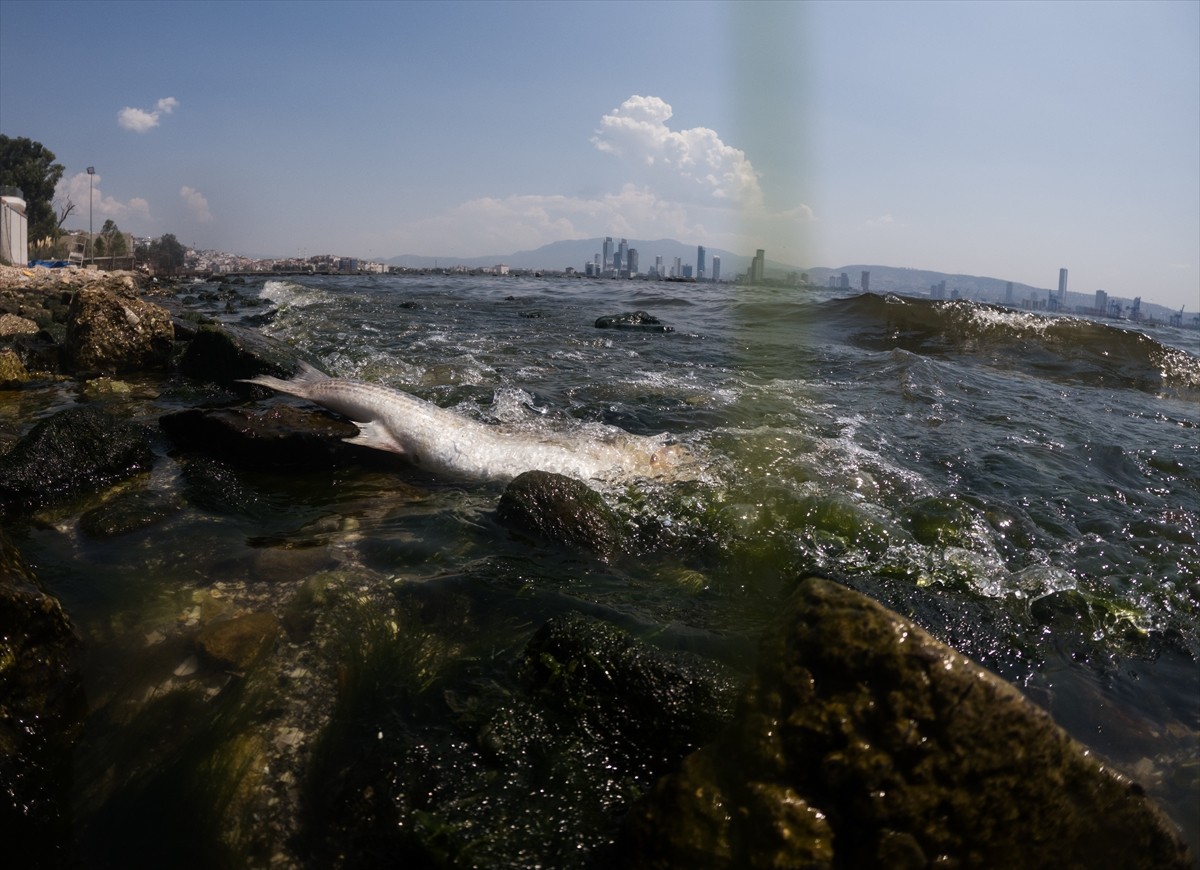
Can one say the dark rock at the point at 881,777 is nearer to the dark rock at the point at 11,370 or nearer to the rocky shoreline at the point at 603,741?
the rocky shoreline at the point at 603,741

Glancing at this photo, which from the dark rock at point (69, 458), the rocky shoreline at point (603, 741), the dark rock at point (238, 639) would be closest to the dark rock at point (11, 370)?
the dark rock at point (69, 458)

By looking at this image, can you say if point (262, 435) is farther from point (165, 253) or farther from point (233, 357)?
point (165, 253)

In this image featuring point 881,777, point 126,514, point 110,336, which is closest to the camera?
point 881,777

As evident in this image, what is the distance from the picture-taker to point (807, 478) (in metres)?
5.71

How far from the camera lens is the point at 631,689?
2633 millimetres

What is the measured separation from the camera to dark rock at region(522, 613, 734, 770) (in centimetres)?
252

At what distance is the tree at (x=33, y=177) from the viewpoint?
39562 mm

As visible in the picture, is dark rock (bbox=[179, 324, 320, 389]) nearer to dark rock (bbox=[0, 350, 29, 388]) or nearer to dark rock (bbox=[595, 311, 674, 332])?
dark rock (bbox=[0, 350, 29, 388])

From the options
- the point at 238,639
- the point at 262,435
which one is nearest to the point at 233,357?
the point at 262,435

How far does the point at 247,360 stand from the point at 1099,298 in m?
95.3

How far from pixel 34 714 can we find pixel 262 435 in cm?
300

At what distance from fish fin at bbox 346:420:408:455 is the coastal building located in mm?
32402

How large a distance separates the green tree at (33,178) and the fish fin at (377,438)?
146 ft

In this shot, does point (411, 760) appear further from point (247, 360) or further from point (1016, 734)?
point (247, 360)
